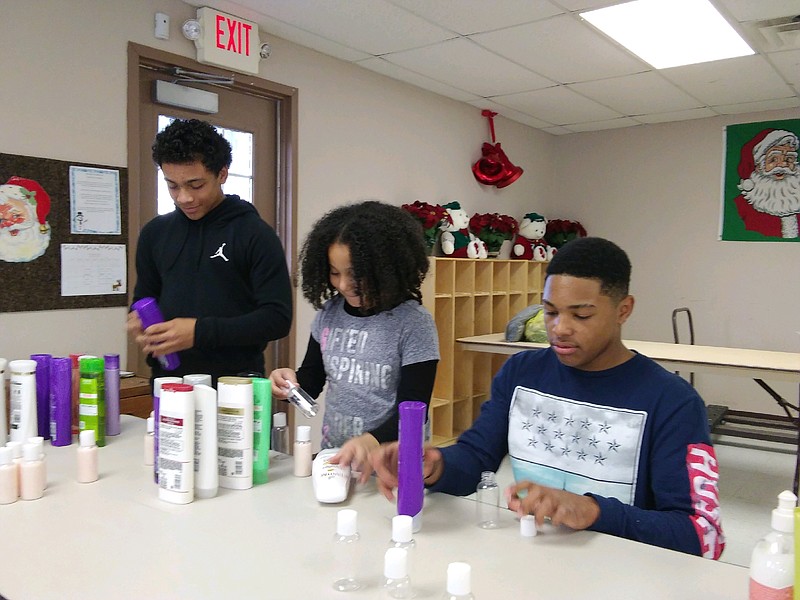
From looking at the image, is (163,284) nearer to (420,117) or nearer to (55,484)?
(55,484)

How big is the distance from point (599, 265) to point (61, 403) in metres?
1.24

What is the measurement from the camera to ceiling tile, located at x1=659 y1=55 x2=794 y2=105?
3836mm

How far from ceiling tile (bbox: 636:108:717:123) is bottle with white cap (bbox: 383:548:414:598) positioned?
486cm

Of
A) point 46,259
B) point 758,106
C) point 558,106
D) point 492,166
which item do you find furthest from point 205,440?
point 758,106

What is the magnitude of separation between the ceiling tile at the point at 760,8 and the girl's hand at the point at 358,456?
270 centimetres

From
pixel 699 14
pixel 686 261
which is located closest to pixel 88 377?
pixel 699 14

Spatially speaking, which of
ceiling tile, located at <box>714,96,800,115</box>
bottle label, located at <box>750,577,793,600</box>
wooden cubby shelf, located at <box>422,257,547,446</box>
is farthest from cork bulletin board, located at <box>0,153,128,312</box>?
ceiling tile, located at <box>714,96,800,115</box>

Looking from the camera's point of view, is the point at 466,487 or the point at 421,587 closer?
the point at 421,587

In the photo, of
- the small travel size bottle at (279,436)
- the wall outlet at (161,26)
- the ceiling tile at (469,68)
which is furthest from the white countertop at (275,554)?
the ceiling tile at (469,68)

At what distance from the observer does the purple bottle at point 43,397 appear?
159cm

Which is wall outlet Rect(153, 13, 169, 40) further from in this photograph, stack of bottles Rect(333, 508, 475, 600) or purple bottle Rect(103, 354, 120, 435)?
stack of bottles Rect(333, 508, 475, 600)

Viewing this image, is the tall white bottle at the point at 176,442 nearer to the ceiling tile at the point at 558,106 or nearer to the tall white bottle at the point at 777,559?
the tall white bottle at the point at 777,559

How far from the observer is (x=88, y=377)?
1.57 metres

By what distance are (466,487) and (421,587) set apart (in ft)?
1.36
